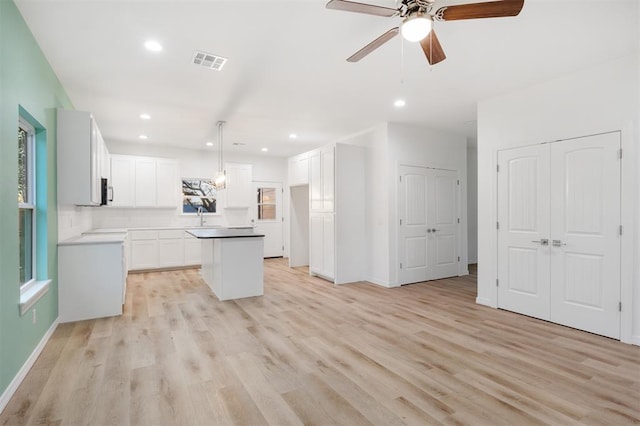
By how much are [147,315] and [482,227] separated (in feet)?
15.0

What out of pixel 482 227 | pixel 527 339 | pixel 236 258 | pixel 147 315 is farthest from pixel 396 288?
pixel 147 315

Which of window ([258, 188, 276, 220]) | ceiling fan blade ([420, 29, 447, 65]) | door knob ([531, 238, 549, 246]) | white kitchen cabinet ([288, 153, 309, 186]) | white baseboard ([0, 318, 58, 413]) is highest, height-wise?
ceiling fan blade ([420, 29, 447, 65])

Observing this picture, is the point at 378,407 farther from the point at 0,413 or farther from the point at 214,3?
the point at 214,3

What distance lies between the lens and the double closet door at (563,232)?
3.33 meters

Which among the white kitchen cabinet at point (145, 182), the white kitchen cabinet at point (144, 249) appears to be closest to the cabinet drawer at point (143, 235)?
the white kitchen cabinet at point (144, 249)

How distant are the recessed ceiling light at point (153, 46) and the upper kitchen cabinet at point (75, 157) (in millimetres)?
1437

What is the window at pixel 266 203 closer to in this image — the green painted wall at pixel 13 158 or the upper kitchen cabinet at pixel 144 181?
the upper kitchen cabinet at pixel 144 181

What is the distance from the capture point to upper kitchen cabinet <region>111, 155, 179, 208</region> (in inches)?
268

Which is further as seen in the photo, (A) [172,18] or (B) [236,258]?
(B) [236,258]

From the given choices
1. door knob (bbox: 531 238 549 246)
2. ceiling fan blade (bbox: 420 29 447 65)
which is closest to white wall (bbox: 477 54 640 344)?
door knob (bbox: 531 238 549 246)

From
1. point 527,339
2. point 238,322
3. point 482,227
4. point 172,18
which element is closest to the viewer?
point 172,18

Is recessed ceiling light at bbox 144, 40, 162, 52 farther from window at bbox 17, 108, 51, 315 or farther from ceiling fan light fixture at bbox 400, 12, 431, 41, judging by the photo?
ceiling fan light fixture at bbox 400, 12, 431, 41

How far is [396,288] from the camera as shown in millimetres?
5445

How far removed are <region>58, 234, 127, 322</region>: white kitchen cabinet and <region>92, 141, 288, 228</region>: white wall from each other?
3455mm
